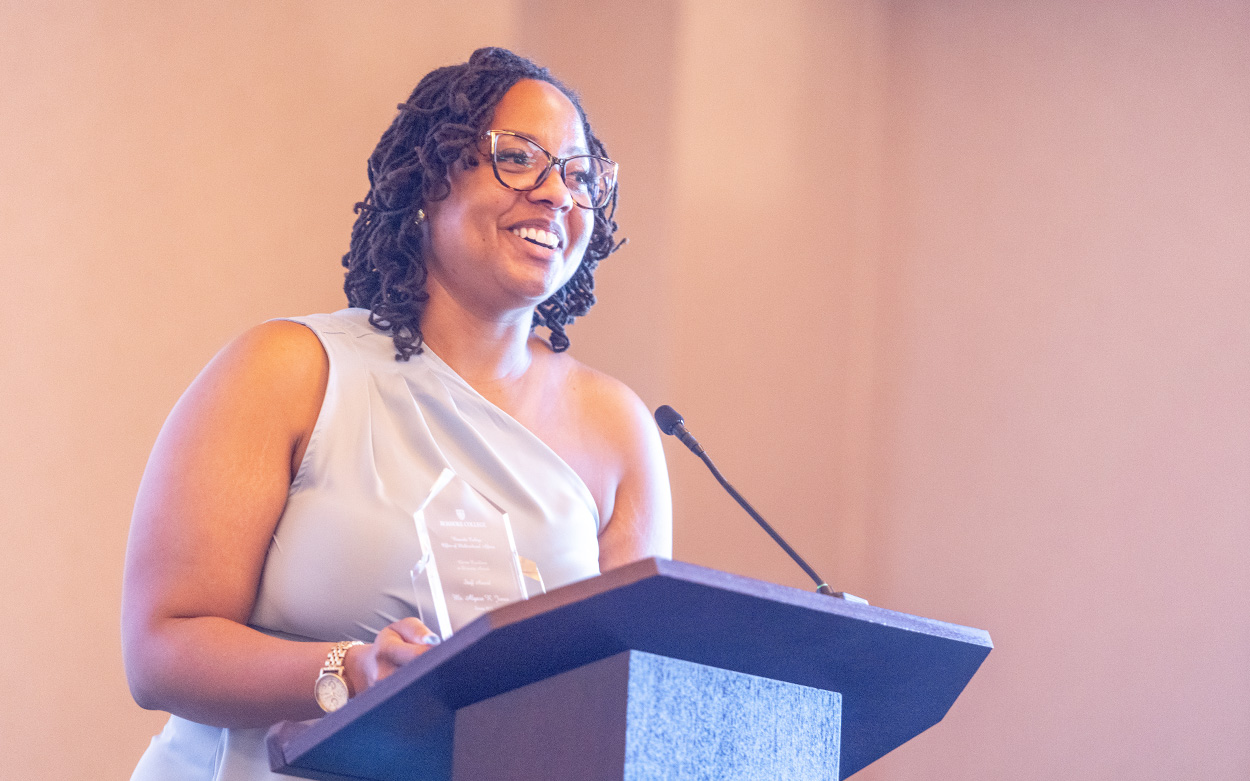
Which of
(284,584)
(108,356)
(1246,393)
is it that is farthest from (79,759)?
(1246,393)

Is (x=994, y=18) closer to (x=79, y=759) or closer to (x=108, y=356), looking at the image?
(x=108, y=356)

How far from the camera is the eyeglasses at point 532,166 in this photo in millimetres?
1894

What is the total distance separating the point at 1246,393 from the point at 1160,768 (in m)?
1.04

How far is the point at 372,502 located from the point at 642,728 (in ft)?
2.71

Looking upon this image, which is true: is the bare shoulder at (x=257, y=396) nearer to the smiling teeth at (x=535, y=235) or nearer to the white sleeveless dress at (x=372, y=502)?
the white sleeveless dress at (x=372, y=502)

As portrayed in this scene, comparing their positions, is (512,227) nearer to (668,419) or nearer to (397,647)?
(668,419)

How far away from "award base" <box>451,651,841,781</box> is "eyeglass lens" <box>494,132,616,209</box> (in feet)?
3.40

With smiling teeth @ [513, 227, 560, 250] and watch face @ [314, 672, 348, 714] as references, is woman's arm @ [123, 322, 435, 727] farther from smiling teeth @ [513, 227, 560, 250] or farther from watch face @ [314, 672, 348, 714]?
smiling teeth @ [513, 227, 560, 250]

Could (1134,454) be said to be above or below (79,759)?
above

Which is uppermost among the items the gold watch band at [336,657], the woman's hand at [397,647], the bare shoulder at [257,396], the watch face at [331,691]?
the bare shoulder at [257,396]

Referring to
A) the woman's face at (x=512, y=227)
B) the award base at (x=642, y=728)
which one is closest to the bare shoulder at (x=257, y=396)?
the woman's face at (x=512, y=227)

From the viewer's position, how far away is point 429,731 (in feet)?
3.58

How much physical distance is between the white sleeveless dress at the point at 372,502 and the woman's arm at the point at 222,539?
0.04 meters

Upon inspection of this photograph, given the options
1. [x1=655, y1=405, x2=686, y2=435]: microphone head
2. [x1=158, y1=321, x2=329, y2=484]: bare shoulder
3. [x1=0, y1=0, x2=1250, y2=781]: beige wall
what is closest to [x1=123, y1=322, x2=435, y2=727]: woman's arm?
[x1=158, y1=321, x2=329, y2=484]: bare shoulder
